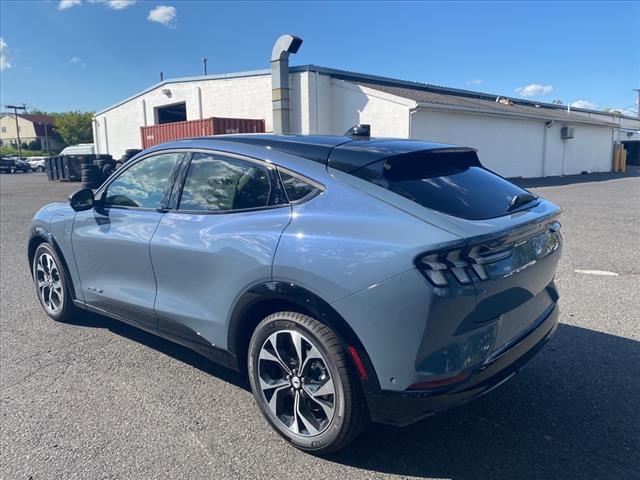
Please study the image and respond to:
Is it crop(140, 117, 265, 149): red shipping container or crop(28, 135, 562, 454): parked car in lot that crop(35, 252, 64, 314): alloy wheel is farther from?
crop(140, 117, 265, 149): red shipping container

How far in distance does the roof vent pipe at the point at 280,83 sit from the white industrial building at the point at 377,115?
360 millimetres

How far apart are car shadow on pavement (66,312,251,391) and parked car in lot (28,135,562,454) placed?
1.58ft

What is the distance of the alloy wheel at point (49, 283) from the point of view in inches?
185


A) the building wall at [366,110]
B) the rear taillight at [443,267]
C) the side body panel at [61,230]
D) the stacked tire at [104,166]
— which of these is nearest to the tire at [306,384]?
the rear taillight at [443,267]

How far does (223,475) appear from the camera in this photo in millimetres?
2572

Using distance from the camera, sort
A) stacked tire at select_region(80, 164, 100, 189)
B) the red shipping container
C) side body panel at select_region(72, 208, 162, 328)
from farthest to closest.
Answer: the red shipping container < stacked tire at select_region(80, 164, 100, 189) < side body panel at select_region(72, 208, 162, 328)

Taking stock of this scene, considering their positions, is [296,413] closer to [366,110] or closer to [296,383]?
[296,383]

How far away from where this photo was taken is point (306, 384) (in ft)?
8.95

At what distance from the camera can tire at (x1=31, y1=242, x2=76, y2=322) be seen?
181 inches

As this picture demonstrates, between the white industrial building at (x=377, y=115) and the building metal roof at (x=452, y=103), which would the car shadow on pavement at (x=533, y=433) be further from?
the building metal roof at (x=452, y=103)

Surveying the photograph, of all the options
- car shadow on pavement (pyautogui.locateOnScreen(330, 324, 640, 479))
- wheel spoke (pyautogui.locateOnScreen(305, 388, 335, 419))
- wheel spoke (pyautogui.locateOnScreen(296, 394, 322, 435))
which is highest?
wheel spoke (pyautogui.locateOnScreen(305, 388, 335, 419))

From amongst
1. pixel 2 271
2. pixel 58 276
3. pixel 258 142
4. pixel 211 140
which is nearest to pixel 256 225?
pixel 258 142

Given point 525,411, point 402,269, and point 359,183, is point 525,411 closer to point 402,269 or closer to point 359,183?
point 402,269

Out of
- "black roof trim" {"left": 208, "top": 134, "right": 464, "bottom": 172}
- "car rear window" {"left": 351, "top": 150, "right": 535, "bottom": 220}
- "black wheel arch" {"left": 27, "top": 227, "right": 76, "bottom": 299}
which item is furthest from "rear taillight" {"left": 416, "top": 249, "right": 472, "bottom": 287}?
"black wheel arch" {"left": 27, "top": 227, "right": 76, "bottom": 299}
